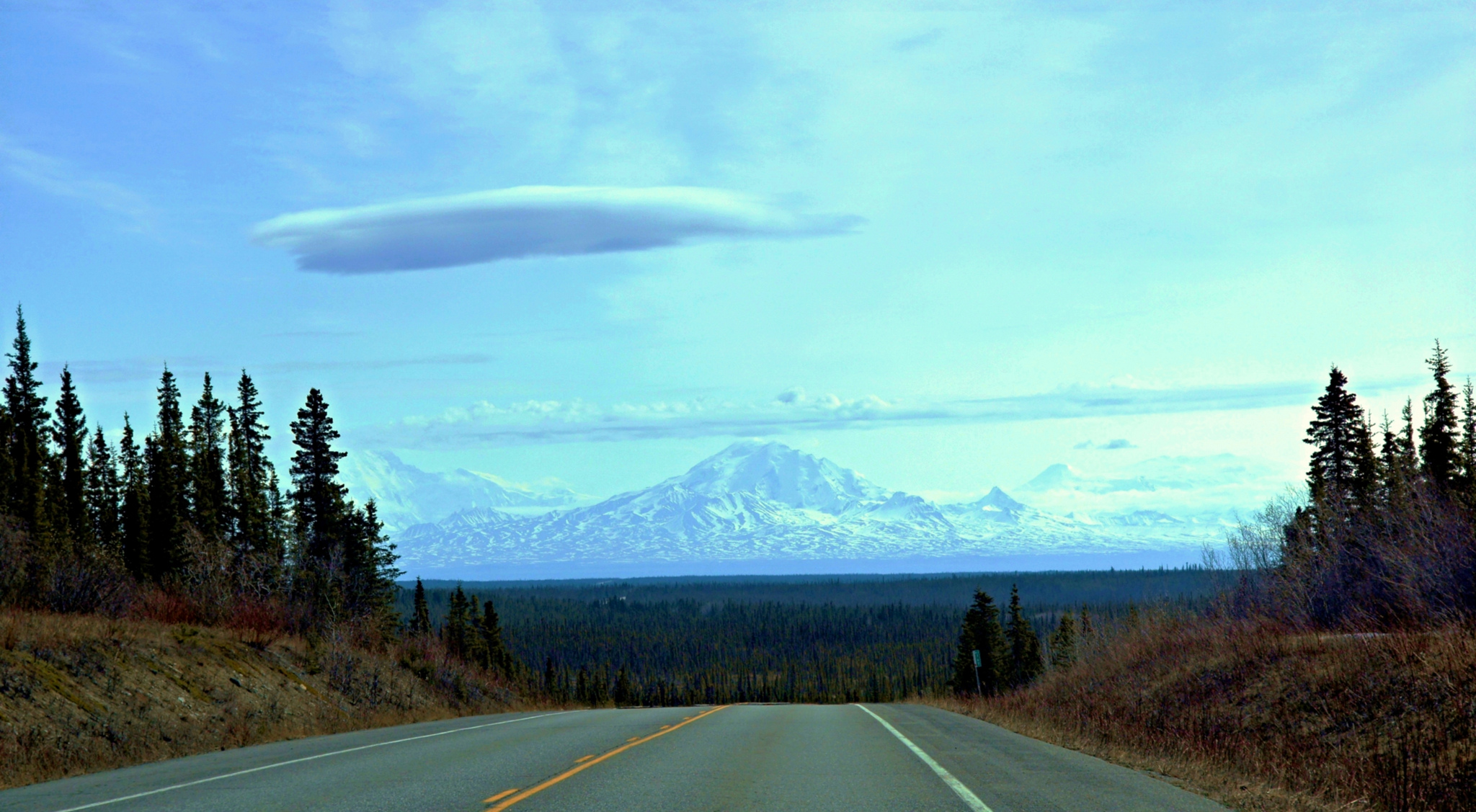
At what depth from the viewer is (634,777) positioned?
12.9 meters

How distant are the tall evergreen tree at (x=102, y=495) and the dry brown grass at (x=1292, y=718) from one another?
68.3m

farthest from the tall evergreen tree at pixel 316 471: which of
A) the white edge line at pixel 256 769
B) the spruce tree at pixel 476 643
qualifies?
the white edge line at pixel 256 769

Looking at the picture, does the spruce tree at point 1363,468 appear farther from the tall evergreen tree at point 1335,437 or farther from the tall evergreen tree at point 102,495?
the tall evergreen tree at point 102,495

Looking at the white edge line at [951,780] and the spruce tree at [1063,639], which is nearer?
the white edge line at [951,780]

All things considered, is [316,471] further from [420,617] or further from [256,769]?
[256,769]

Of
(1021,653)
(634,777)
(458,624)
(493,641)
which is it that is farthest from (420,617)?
(634,777)

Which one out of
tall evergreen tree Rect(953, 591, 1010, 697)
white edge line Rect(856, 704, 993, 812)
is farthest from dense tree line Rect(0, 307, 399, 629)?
tall evergreen tree Rect(953, 591, 1010, 697)

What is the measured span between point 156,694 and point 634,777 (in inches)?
526

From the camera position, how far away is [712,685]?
177 meters

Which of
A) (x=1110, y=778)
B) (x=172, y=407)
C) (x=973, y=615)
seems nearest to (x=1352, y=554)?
(x=1110, y=778)

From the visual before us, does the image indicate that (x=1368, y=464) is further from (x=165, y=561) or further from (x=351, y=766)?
(x=165, y=561)

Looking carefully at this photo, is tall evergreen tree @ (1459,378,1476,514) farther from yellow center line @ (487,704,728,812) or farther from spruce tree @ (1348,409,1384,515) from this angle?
yellow center line @ (487,704,728,812)

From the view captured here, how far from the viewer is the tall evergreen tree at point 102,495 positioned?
79312 mm

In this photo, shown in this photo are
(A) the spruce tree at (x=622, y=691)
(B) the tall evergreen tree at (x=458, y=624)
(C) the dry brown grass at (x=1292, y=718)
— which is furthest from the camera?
(A) the spruce tree at (x=622, y=691)
